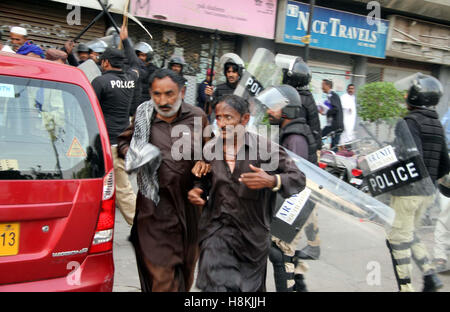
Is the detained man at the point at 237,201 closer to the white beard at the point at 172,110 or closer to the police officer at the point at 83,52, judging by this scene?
the white beard at the point at 172,110

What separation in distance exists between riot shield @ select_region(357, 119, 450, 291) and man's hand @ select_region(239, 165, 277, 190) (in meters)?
1.69

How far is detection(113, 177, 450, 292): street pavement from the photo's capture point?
371 centimetres

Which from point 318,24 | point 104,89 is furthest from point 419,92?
point 318,24

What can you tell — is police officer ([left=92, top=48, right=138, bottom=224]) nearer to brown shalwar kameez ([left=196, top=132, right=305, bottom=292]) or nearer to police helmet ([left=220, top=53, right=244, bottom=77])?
police helmet ([left=220, top=53, right=244, bottom=77])

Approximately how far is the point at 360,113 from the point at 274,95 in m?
7.55

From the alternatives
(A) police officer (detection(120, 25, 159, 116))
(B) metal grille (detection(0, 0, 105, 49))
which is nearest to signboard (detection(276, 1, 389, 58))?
(B) metal grille (detection(0, 0, 105, 49))

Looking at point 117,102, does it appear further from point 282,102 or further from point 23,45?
point 282,102

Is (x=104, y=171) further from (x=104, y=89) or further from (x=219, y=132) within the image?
(x=104, y=89)

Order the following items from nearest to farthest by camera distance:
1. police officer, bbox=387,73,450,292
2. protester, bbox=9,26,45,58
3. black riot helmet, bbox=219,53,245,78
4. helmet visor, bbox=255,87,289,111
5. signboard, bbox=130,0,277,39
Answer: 1. helmet visor, bbox=255,87,289,111
2. police officer, bbox=387,73,450,292
3. black riot helmet, bbox=219,53,245,78
4. protester, bbox=9,26,45,58
5. signboard, bbox=130,0,277,39

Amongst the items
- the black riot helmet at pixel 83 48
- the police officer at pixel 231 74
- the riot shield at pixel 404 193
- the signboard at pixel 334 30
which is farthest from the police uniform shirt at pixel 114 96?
the signboard at pixel 334 30

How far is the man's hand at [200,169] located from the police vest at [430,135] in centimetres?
221

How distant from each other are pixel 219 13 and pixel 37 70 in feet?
27.8

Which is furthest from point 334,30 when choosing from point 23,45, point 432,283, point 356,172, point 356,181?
point 432,283

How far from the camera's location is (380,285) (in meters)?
4.38
